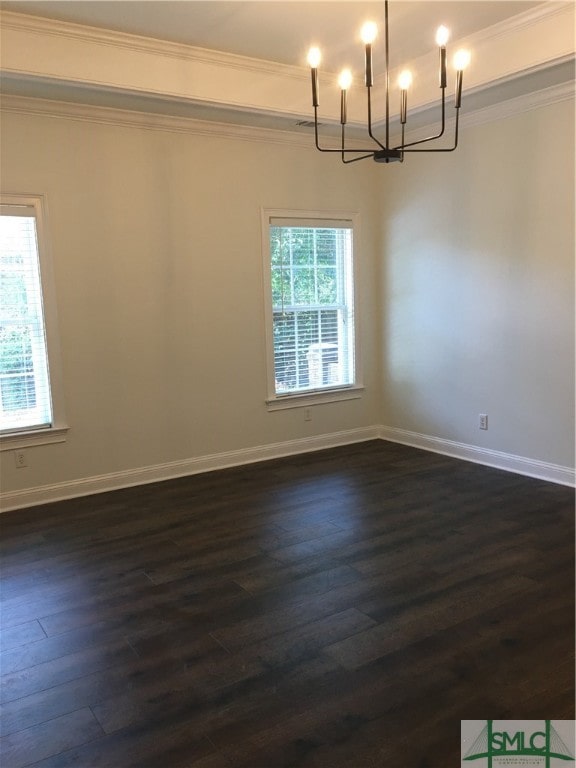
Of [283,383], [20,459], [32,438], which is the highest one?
[283,383]

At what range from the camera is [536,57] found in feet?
12.1

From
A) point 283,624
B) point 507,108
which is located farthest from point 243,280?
point 283,624

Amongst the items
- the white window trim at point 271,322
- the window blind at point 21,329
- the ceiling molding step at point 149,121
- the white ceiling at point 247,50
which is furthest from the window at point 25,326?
the white window trim at point 271,322

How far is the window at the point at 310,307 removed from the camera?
204 inches

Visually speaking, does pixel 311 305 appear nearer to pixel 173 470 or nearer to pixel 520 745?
pixel 173 470

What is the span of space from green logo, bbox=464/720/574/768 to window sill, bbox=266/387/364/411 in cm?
350

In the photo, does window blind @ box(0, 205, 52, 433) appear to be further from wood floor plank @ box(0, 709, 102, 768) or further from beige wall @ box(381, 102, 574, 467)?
beige wall @ box(381, 102, 574, 467)

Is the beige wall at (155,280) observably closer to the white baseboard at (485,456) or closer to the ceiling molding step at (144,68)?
the ceiling molding step at (144,68)

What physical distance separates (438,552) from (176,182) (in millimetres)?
3244

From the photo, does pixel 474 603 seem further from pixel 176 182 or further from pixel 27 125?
pixel 27 125

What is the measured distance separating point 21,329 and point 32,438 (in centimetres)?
77

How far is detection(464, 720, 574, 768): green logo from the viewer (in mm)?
1905

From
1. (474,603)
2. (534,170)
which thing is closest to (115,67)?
(534,170)

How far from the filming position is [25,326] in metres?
4.18
